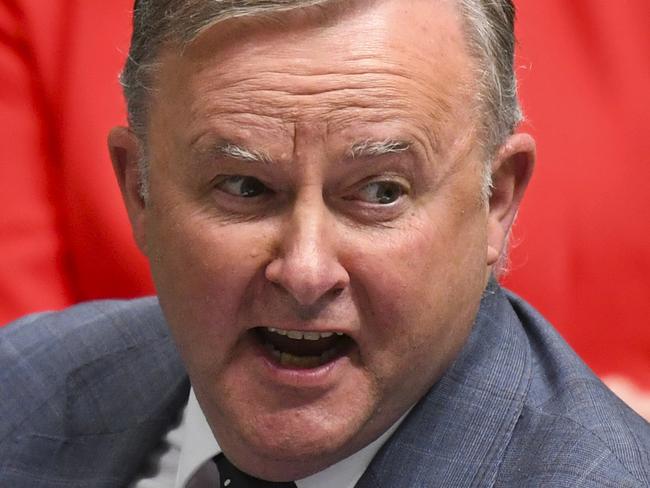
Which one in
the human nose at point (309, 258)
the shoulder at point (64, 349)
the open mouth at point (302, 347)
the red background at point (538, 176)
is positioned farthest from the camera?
the red background at point (538, 176)

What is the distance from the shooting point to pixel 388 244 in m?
1.26

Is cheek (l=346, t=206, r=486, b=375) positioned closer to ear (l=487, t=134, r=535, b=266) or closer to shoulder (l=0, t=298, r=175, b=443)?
ear (l=487, t=134, r=535, b=266)

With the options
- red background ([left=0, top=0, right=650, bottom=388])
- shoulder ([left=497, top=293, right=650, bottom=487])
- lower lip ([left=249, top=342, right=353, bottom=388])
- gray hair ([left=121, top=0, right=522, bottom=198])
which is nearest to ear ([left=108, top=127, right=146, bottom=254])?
gray hair ([left=121, top=0, right=522, bottom=198])

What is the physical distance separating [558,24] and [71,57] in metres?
1.00

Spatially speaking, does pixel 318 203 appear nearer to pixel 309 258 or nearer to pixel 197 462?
pixel 309 258

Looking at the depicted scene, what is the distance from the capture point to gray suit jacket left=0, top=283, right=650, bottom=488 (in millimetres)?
1344

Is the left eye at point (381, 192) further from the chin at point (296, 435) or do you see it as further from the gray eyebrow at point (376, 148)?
the chin at point (296, 435)

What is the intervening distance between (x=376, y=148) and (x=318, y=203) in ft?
0.28

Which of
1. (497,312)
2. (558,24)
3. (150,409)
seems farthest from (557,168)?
(150,409)

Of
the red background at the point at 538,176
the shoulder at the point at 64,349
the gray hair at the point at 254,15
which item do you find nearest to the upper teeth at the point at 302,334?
the gray hair at the point at 254,15

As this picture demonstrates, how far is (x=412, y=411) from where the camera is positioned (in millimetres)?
1430

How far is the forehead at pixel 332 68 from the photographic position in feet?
4.04

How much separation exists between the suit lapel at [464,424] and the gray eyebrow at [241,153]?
385mm

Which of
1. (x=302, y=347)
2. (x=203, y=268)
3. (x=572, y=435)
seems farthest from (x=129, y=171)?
(x=572, y=435)
